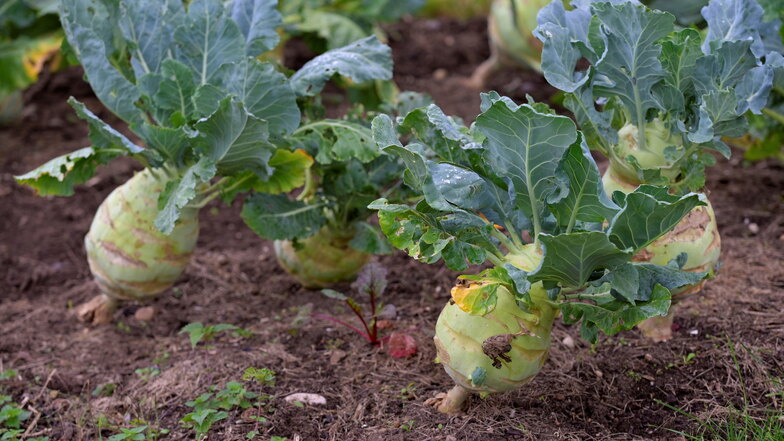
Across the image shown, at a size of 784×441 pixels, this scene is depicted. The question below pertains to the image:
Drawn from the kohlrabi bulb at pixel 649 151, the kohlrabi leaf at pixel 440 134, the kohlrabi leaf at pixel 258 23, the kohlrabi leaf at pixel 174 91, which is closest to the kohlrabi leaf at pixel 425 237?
the kohlrabi leaf at pixel 440 134

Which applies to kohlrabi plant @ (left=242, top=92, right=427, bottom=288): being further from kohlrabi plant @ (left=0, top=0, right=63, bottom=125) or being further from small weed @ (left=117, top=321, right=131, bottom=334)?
kohlrabi plant @ (left=0, top=0, right=63, bottom=125)

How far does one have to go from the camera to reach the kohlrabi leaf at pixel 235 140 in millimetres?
2732

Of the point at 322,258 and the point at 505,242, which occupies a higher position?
the point at 505,242

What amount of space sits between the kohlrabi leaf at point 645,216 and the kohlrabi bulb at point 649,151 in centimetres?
49

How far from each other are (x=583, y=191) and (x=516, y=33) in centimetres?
330

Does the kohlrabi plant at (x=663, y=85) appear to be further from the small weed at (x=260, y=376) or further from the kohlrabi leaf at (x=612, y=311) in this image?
the small weed at (x=260, y=376)

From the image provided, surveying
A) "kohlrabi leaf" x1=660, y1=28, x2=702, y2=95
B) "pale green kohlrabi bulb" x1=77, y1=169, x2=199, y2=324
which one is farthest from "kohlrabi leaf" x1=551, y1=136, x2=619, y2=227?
"pale green kohlrabi bulb" x1=77, y1=169, x2=199, y2=324

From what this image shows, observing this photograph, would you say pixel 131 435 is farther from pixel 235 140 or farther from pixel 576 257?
pixel 576 257

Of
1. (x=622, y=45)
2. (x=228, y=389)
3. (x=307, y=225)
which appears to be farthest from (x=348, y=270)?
(x=622, y=45)

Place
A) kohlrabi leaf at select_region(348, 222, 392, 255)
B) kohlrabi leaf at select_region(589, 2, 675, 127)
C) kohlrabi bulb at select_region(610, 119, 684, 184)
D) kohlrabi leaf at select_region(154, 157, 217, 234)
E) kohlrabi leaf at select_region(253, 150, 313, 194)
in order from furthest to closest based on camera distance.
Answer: kohlrabi leaf at select_region(348, 222, 392, 255) < kohlrabi leaf at select_region(253, 150, 313, 194) < kohlrabi leaf at select_region(154, 157, 217, 234) < kohlrabi bulb at select_region(610, 119, 684, 184) < kohlrabi leaf at select_region(589, 2, 675, 127)

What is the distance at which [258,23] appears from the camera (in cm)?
328

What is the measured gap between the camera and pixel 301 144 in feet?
10.3

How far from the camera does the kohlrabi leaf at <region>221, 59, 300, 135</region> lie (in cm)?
288

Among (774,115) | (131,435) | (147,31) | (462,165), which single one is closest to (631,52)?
(462,165)
